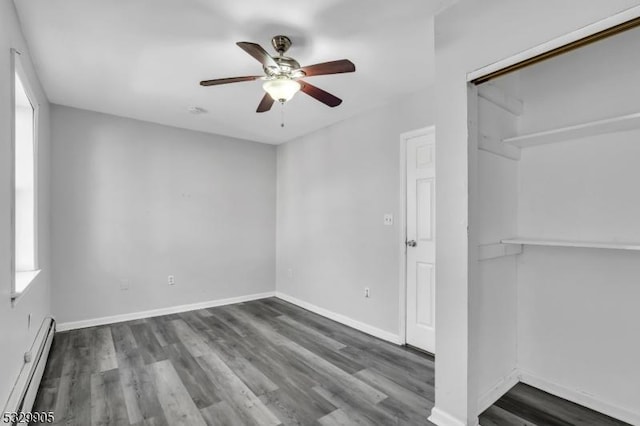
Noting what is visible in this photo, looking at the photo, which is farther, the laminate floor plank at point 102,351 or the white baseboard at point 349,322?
the white baseboard at point 349,322

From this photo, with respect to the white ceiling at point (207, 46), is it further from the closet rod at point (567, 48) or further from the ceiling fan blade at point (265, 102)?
the closet rod at point (567, 48)

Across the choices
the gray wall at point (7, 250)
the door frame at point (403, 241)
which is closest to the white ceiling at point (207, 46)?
the gray wall at point (7, 250)

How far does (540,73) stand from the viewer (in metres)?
2.40

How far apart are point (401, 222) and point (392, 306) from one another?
35.6 inches

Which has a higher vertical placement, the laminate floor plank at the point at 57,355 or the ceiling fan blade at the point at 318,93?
the ceiling fan blade at the point at 318,93

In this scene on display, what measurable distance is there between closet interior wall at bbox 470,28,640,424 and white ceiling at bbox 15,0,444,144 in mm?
795

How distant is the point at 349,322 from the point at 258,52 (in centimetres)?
311

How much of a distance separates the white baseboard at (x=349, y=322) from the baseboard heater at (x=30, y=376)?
285 cm

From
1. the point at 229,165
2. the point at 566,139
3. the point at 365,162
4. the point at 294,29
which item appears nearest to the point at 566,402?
the point at 566,139

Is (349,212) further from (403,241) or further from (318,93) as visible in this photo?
(318,93)

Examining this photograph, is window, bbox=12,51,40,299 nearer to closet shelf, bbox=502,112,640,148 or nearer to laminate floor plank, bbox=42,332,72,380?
laminate floor plank, bbox=42,332,72,380

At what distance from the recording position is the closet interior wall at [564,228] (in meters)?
1.98

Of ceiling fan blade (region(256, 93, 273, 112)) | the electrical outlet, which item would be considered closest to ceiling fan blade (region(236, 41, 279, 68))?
ceiling fan blade (region(256, 93, 273, 112))

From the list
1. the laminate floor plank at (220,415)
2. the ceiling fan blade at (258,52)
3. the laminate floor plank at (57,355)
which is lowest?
the laminate floor plank at (220,415)
